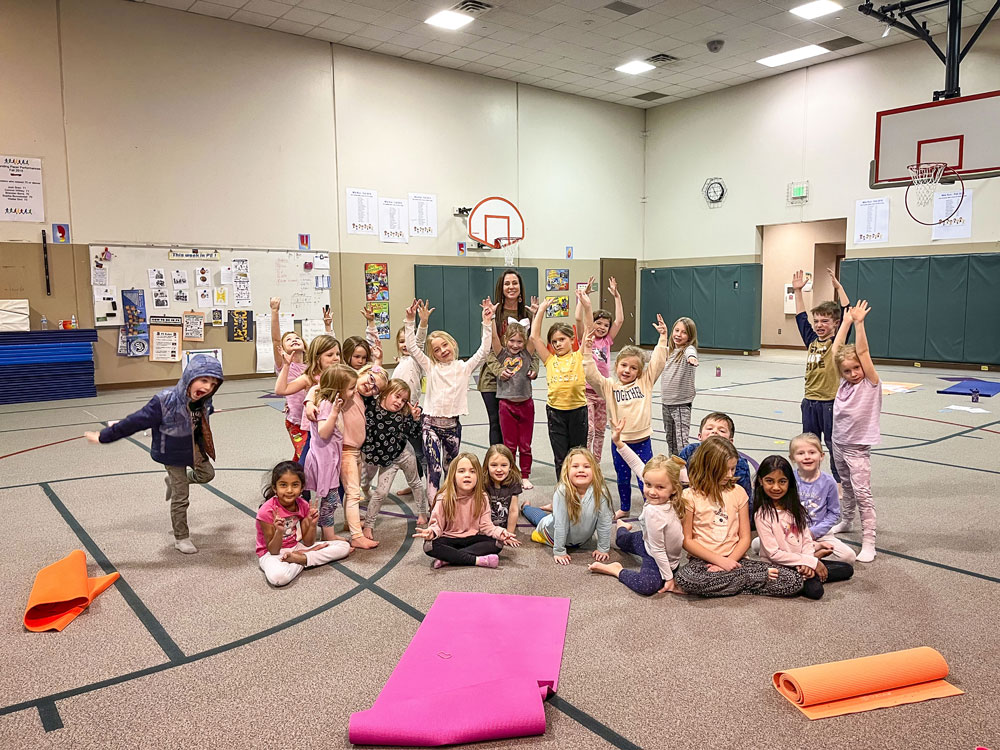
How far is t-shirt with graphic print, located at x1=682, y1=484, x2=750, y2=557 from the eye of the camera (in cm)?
343

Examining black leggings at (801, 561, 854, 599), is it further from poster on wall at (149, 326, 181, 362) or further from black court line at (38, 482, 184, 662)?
poster on wall at (149, 326, 181, 362)

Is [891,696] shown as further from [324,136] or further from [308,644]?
[324,136]

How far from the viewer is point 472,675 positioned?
2607 millimetres

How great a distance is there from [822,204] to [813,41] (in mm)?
2910

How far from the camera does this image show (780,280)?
17.2 metres

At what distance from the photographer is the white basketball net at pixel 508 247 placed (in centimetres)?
1383

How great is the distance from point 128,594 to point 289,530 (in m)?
0.81

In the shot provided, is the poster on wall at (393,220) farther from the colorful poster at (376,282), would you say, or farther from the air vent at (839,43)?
the air vent at (839,43)

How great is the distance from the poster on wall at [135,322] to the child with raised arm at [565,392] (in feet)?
25.1

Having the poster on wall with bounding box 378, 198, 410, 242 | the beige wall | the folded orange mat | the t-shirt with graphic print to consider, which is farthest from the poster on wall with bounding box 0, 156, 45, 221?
the beige wall

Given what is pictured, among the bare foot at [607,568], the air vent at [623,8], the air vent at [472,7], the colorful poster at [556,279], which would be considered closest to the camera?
the bare foot at [607,568]

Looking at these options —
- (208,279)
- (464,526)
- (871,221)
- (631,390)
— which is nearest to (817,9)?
(871,221)

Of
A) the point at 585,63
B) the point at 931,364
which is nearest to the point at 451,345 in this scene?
the point at 585,63

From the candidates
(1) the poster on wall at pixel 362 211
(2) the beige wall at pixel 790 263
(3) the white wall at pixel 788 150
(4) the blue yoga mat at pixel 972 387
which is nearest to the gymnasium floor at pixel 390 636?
(4) the blue yoga mat at pixel 972 387
